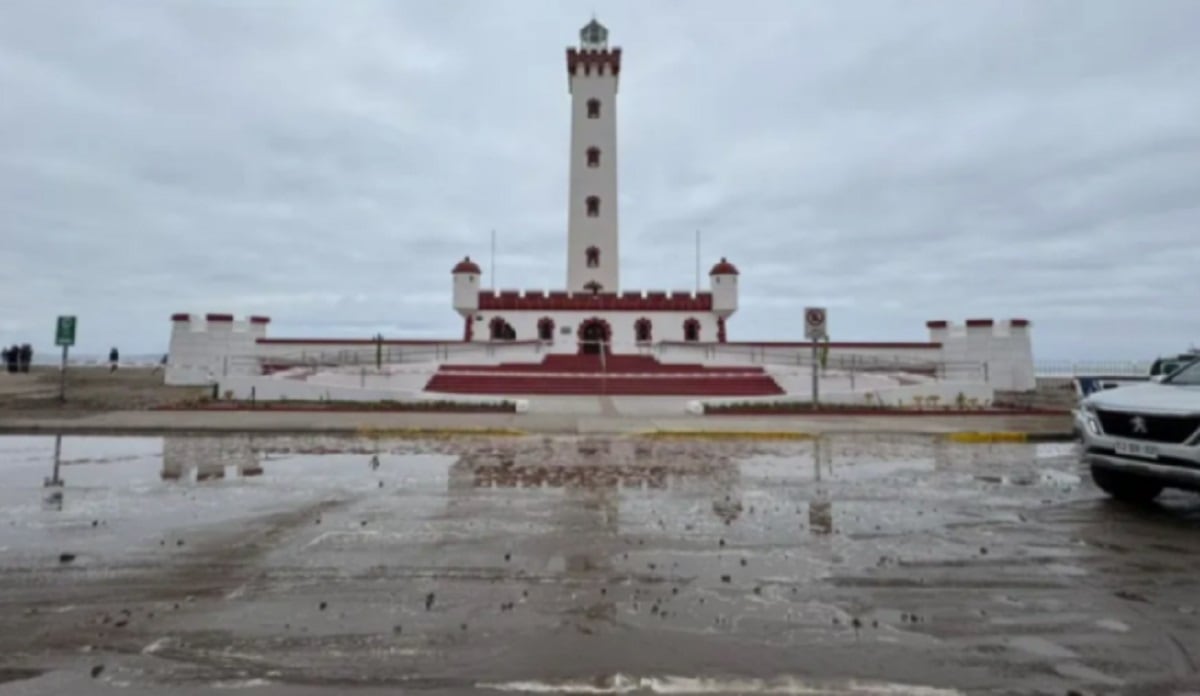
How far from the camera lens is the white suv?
704 centimetres

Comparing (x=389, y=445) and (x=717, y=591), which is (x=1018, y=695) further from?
(x=389, y=445)

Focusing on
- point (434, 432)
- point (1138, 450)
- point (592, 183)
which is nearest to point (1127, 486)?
point (1138, 450)

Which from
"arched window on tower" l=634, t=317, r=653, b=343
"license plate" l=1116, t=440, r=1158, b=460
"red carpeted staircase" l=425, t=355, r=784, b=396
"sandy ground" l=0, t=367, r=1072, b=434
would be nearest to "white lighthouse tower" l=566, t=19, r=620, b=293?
"arched window on tower" l=634, t=317, r=653, b=343

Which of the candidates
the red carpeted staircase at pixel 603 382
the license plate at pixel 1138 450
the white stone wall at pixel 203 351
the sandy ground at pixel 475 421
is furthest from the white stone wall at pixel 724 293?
the license plate at pixel 1138 450

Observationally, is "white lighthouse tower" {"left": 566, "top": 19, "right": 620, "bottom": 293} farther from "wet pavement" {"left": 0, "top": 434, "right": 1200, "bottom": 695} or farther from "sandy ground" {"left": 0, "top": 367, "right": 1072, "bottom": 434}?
"wet pavement" {"left": 0, "top": 434, "right": 1200, "bottom": 695}

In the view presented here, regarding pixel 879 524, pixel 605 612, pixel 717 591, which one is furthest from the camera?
pixel 879 524

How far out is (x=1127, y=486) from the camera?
323 inches

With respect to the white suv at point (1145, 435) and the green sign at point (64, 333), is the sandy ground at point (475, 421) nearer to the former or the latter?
the green sign at point (64, 333)

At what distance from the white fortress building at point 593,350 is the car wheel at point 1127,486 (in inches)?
616

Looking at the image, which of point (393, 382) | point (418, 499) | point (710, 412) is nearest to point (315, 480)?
point (418, 499)

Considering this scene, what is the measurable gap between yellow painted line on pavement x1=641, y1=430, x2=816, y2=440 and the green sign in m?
18.7

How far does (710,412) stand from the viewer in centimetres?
2002

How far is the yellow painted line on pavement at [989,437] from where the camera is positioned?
577 inches

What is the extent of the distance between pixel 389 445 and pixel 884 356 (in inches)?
1128
